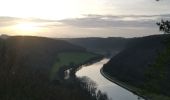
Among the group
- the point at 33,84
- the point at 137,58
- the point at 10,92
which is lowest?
the point at 137,58

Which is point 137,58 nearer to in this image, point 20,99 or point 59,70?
point 59,70

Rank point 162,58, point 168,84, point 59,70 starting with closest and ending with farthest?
point 162,58
point 168,84
point 59,70

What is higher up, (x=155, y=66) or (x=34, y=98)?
(x=155, y=66)

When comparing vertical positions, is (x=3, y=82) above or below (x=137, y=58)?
above

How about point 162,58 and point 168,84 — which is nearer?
point 162,58

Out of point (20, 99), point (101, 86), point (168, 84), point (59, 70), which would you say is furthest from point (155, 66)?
point (59, 70)

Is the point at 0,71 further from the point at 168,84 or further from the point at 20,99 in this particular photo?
the point at 168,84

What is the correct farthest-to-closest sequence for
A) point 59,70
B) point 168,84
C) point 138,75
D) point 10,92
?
1. point 59,70
2. point 138,75
3. point 168,84
4. point 10,92

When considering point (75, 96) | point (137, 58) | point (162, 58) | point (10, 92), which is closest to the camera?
point (162, 58)

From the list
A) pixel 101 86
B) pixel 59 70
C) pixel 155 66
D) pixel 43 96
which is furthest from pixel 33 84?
pixel 59 70
